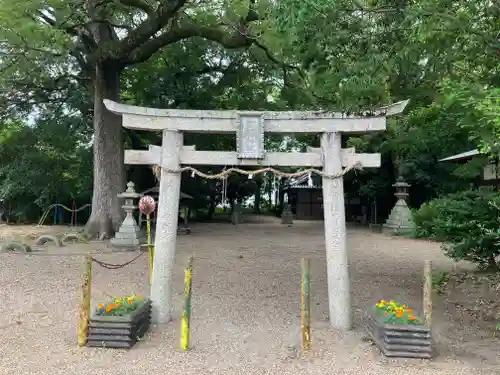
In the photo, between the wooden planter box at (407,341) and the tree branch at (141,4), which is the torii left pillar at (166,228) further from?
the tree branch at (141,4)

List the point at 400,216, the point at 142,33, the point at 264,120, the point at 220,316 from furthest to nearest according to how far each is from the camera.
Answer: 1. the point at 400,216
2. the point at 142,33
3. the point at 220,316
4. the point at 264,120

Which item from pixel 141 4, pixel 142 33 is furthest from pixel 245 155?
pixel 141 4

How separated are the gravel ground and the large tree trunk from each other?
6.69ft

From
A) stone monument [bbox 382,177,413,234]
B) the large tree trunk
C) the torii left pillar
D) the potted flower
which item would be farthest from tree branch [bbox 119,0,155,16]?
stone monument [bbox 382,177,413,234]

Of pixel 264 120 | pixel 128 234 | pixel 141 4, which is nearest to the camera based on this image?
pixel 264 120

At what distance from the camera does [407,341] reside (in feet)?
16.0

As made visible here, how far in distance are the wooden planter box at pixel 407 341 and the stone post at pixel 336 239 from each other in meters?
0.96

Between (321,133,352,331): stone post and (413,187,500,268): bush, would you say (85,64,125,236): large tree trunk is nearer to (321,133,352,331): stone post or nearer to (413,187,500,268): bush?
(321,133,352,331): stone post

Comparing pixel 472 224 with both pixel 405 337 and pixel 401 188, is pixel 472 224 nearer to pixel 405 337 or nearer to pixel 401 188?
pixel 405 337

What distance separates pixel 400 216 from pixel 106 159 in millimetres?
12592

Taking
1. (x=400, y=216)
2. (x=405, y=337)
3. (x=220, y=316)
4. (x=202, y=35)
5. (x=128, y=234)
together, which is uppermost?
(x=202, y=35)

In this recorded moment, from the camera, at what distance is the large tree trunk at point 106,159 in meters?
14.4

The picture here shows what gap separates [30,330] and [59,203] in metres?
16.2

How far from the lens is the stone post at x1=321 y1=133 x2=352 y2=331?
5855 mm
